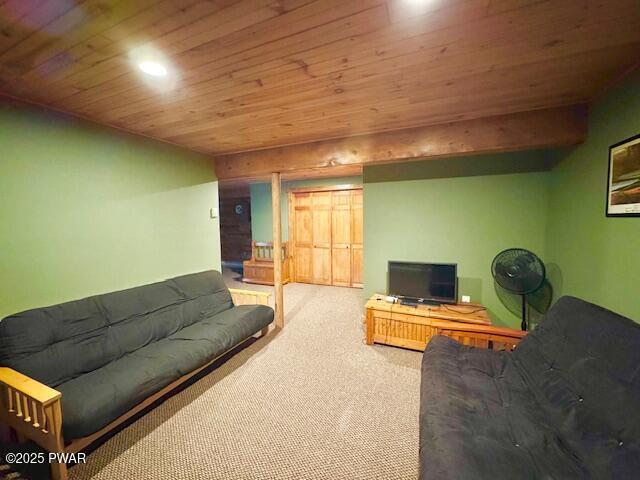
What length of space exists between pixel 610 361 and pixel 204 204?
382 cm

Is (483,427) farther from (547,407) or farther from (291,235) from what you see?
(291,235)

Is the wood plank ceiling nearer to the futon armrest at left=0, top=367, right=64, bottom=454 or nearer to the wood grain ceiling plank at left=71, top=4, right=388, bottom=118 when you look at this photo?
the wood grain ceiling plank at left=71, top=4, right=388, bottom=118

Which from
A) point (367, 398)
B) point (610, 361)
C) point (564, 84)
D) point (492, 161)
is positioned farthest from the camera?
point (492, 161)

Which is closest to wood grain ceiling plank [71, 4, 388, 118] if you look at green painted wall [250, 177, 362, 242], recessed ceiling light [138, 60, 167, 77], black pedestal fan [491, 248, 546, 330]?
recessed ceiling light [138, 60, 167, 77]

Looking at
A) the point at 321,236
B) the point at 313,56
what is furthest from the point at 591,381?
the point at 321,236

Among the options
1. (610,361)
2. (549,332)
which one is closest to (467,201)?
(549,332)

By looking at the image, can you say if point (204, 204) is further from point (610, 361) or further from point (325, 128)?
point (610, 361)

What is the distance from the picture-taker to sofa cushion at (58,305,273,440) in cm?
150

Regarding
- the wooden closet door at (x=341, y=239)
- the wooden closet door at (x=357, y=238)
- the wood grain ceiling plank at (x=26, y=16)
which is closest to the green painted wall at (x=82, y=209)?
the wood grain ceiling plank at (x=26, y=16)

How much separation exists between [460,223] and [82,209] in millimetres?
3745

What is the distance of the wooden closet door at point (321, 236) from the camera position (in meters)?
5.46

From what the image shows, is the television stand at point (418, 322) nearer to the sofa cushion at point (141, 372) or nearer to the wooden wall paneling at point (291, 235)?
the sofa cushion at point (141, 372)

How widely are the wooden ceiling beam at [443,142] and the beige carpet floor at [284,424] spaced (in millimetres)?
2080

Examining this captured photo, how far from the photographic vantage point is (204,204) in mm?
3461
